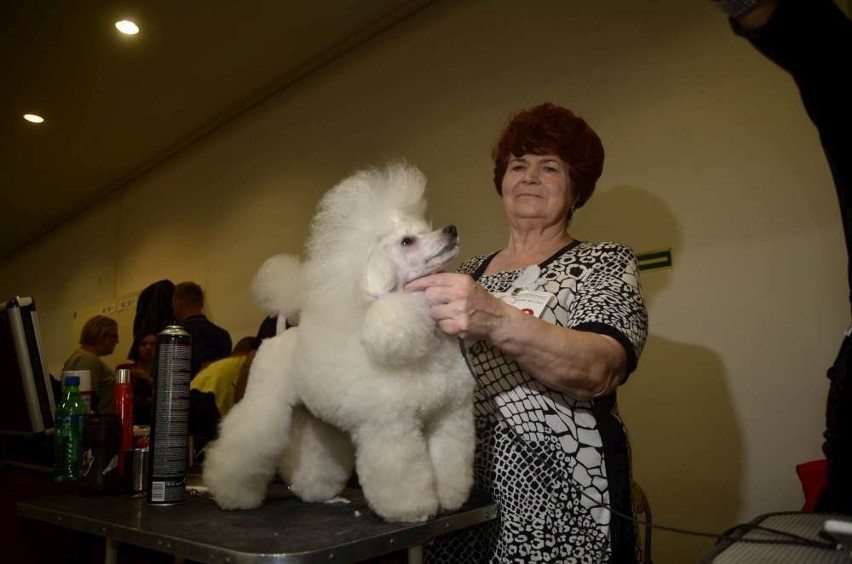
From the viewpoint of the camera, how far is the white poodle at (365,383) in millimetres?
779

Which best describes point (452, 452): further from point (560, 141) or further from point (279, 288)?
point (560, 141)

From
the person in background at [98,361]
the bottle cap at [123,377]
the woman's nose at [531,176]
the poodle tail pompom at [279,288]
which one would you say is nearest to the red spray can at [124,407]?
the bottle cap at [123,377]

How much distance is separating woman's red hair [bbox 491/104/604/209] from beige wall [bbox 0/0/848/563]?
79 cm

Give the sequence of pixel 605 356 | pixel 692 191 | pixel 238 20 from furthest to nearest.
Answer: pixel 238 20 → pixel 692 191 → pixel 605 356

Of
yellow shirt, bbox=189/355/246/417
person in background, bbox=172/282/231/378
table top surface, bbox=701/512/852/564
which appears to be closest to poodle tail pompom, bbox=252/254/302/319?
table top surface, bbox=701/512/852/564

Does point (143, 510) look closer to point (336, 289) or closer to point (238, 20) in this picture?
point (336, 289)

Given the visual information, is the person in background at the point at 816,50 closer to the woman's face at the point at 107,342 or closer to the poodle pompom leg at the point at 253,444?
the poodle pompom leg at the point at 253,444

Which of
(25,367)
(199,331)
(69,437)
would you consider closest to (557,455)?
(69,437)

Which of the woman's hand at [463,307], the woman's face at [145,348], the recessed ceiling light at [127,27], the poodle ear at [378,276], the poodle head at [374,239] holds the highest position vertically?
the recessed ceiling light at [127,27]

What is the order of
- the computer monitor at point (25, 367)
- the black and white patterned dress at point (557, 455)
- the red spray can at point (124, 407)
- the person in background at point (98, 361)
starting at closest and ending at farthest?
the black and white patterned dress at point (557, 455), the red spray can at point (124, 407), the computer monitor at point (25, 367), the person in background at point (98, 361)

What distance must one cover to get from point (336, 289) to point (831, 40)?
0.64m

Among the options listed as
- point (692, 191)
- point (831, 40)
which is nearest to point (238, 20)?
point (692, 191)

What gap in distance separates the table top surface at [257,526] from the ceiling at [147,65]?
2.47m

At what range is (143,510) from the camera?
0.90 m
